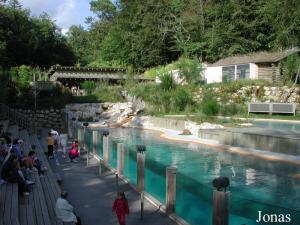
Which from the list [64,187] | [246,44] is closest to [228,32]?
[246,44]

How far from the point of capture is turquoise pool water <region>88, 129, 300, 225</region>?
5.96 metres

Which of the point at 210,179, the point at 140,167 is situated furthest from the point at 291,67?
the point at 140,167

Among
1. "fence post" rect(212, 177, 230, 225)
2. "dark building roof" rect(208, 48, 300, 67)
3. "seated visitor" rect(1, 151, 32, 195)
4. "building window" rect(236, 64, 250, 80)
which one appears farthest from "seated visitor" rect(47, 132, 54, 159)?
"building window" rect(236, 64, 250, 80)

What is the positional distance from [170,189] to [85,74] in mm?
32526

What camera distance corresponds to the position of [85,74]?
39.2 m

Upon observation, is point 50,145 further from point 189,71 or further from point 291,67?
point 189,71

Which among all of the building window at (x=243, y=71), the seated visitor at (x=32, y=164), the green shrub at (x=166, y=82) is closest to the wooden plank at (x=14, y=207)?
the seated visitor at (x=32, y=164)

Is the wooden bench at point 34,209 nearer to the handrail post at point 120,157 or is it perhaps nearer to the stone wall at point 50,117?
the handrail post at point 120,157

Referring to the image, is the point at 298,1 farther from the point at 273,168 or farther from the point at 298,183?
the point at 298,183

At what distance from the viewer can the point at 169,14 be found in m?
48.6

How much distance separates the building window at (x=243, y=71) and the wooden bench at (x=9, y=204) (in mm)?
29570

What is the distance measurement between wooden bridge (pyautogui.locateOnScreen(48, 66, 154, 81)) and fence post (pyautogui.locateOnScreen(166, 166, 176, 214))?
3076 cm

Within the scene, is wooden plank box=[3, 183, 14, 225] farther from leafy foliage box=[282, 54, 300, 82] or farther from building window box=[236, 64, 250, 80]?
building window box=[236, 64, 250, 80]

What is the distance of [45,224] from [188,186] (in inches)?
101
